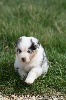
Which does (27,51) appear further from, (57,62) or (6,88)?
(57,62)

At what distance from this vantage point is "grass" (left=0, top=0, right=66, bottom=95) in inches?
293

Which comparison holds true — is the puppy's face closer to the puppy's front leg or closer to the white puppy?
the white puppy

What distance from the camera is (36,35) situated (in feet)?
31.0

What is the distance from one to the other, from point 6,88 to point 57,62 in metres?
1.38

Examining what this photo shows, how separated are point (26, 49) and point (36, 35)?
8.33ft

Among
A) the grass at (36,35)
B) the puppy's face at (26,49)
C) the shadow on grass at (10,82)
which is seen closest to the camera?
the puppy's face at (26,49)

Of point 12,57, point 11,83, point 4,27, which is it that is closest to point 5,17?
point 4,27

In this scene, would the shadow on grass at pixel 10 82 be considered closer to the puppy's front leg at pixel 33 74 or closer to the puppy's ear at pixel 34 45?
the puppy's front leg at pixel 33 74

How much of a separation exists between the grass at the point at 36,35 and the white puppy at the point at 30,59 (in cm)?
21

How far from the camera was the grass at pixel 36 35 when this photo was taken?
7449mm

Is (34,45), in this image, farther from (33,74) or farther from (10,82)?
(10,82)

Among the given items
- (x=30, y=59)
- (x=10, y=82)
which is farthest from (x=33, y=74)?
(x=10, y=82)

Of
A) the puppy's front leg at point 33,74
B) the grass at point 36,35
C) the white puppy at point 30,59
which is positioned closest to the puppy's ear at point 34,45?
the white puppy at point 30,59

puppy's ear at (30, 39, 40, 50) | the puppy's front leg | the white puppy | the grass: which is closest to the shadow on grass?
the grass
